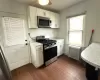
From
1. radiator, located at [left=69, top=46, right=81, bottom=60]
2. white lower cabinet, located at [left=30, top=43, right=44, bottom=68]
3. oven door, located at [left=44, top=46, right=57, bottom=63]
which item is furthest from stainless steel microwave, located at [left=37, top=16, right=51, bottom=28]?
radiator, located at [left=69, top=46, right=81, bottom=60]

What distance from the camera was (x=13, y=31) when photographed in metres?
2.24

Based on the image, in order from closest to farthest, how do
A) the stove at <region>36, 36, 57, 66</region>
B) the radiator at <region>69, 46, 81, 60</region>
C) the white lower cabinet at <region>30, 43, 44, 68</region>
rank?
the white lower cabinet at <region>30, 43, 44, 68</region> < the stove at <region>36, 36, 57, 66</region> < the radiator at <region>69, 46, 81, 60</region>

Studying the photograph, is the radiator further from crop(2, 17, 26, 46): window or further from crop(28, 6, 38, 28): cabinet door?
crop(2, 17, 26, 46): window

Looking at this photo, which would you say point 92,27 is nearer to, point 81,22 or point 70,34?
point 81,22

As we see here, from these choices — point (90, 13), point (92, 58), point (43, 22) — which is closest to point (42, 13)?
point (43, 22)

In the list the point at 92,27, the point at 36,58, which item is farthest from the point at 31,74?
the point at 92,27

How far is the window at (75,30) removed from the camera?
271 centimetres

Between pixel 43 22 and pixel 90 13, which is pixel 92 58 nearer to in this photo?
pixel 90 13

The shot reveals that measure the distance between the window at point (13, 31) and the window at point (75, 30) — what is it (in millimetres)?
2167

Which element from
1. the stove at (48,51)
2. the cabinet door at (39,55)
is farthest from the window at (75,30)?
the cabinet door at (39,55)

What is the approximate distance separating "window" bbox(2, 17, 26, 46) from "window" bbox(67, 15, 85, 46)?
2167 mm

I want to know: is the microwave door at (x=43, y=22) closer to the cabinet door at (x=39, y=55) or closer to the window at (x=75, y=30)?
the cabinet door at (x=39, y=55)

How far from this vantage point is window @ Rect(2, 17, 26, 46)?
210cm

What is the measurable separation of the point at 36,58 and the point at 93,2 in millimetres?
2848
